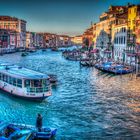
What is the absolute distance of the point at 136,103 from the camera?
84.1 feet

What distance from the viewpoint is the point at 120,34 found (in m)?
61.7

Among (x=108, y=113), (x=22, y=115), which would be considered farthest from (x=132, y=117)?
(x=22, y=115)

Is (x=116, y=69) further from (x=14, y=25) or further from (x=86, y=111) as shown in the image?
(x=14, y=25)

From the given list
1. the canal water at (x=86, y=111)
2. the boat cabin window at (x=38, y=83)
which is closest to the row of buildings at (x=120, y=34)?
the canal water at (x=86, y=111)

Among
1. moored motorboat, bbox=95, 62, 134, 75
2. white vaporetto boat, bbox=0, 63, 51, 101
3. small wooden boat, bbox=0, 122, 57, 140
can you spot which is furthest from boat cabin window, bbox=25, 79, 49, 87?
moored motorboat, bbox=95, 62, 134, 75

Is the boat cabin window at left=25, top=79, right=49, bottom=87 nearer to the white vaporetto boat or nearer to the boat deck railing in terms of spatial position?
the white vaporetto boat

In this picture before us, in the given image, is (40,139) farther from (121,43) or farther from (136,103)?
(121,43)

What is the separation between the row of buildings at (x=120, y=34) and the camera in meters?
54.3

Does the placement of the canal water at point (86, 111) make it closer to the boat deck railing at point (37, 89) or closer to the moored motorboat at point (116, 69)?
the boat deck railing at point (37, 89)

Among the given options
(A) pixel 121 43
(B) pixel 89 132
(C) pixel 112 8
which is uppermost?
(C) pixel 112 8

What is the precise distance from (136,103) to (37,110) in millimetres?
7488

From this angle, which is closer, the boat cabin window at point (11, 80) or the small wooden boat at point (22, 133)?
the small wooden boat at point (22, 133)

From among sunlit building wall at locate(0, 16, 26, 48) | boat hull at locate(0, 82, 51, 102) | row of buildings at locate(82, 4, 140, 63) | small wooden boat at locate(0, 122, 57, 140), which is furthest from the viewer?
sunlit building wall at locate(0, 16, 26, 48)

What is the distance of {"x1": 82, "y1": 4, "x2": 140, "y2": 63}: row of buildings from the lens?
54344mm
